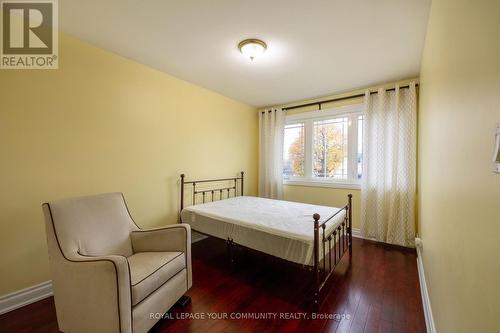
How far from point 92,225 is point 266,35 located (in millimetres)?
2300

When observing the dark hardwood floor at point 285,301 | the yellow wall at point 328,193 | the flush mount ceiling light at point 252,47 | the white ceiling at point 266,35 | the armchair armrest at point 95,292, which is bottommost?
the dark hardwood floor at point 285,301

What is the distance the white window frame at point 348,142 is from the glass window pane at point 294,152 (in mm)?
71

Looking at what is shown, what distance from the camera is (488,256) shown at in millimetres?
609

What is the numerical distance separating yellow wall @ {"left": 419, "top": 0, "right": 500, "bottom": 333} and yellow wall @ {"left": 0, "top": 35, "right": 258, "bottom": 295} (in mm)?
2863

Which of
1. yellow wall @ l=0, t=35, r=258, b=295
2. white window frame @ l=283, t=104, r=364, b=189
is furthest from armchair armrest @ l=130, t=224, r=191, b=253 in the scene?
white window frame @ l=283, t=104, r=364, b=189

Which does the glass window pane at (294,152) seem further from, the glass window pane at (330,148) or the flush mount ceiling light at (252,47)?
the flush mount ceiling light at (252,47)

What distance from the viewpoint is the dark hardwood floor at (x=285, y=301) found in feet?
5.31

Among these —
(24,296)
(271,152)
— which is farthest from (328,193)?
(24,296)

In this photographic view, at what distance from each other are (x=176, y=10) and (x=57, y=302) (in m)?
2.38

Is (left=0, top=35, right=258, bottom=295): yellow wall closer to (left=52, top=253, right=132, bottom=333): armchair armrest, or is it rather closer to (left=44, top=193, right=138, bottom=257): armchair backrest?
(left=44, top=193, right=138, bottom=257): armchair backrest

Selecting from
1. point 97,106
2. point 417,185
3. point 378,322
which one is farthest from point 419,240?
point 97,106

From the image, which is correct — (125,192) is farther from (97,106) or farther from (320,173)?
(320,173)

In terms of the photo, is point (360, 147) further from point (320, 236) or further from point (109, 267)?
point (109, 267)

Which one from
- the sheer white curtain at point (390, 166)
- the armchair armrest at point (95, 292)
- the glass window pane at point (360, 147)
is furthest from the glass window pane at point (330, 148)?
the armchair armrest at point (95, 292)
